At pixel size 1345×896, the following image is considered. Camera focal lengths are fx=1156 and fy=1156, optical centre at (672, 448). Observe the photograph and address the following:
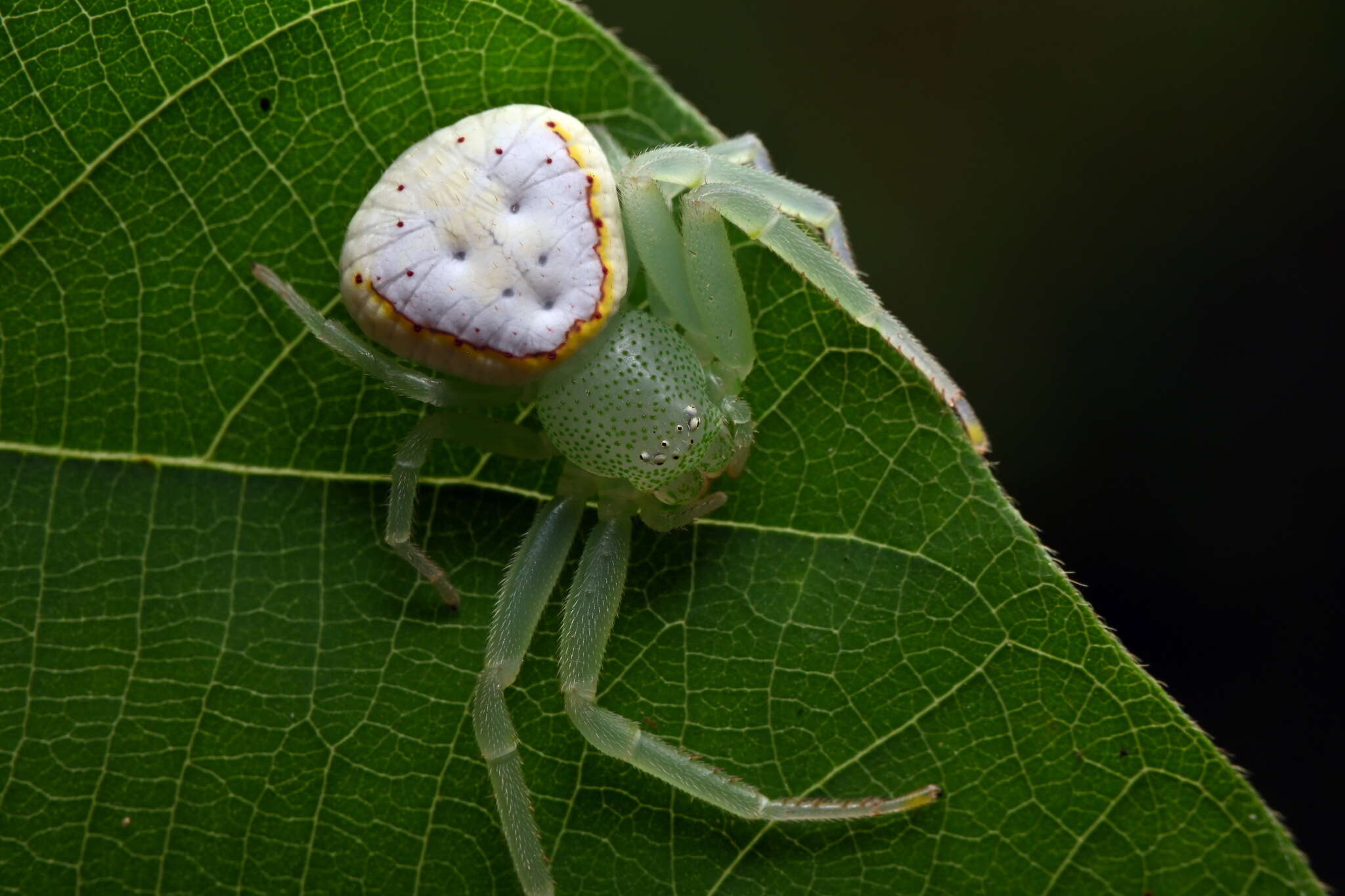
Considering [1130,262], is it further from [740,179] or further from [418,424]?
[418,424]

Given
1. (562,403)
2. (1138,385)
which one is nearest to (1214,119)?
(1138,385)

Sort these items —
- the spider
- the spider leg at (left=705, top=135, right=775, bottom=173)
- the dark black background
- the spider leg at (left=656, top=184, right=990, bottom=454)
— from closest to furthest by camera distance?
the spider
the spider leg at (left=656, top=184, right=990, bottom=454)
the spider leg at (left=705, top=135, right=775, bottom=173)
the dark black background

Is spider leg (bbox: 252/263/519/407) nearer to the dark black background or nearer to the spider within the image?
the spider

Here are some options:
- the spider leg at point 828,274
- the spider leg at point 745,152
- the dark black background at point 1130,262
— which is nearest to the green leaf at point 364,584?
the spider leg at point 828,274

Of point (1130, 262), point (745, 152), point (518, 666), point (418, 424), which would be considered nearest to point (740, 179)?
point (745, 152)

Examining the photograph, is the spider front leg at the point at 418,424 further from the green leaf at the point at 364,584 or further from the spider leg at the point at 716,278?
the spider leg at the point at 716,278

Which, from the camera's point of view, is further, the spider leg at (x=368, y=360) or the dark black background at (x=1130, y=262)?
the dark black background at (x=1130, y=262)

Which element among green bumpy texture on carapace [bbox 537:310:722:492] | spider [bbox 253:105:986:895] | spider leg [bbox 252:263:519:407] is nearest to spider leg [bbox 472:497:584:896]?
spider [bbox 253:105:986:895]
